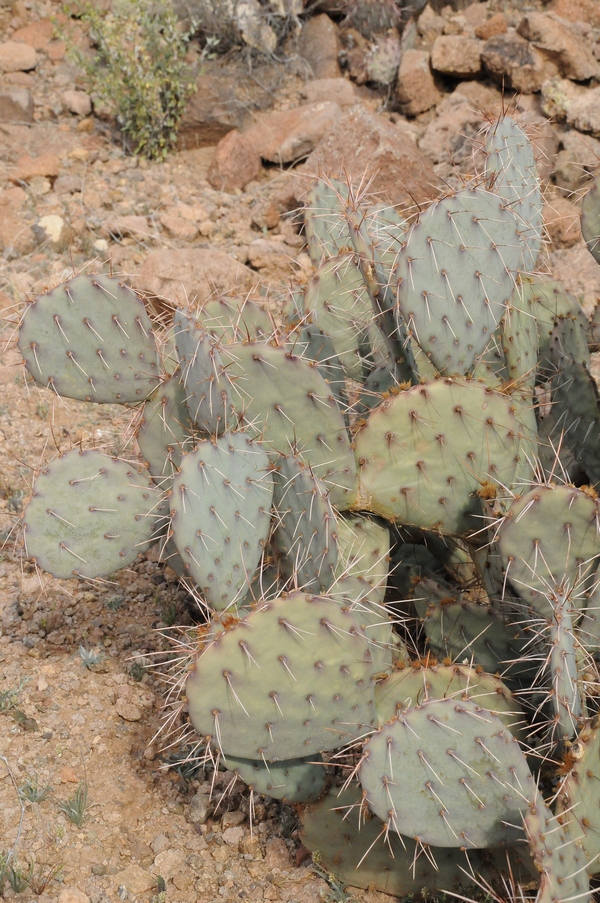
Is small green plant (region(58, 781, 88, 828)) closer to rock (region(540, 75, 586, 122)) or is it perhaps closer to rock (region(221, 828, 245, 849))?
rock (region(221, 828, 245, 849))

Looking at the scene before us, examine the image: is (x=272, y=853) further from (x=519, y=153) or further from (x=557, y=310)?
(x=519, y=153)

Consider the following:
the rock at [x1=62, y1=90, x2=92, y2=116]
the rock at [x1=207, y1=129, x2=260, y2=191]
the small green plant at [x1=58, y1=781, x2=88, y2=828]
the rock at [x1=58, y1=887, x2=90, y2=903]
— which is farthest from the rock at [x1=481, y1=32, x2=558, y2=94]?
the rock at [x1=58, y1=887, x2=90, y2=903]

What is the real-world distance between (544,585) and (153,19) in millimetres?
5940

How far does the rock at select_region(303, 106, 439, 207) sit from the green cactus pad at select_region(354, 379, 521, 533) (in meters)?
2.97

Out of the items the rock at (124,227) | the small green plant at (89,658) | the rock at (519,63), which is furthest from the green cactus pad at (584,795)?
the rock at (519,63)

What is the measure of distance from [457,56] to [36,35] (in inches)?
133

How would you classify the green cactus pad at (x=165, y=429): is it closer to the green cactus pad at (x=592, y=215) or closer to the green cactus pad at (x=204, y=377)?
the green cactus pad at (x=204, y=377)

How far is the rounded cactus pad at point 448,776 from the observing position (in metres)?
1.89

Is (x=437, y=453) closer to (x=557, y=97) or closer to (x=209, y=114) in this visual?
(x=557, y=97)

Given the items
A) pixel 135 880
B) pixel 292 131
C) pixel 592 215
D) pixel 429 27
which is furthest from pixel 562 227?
pixel 135 880

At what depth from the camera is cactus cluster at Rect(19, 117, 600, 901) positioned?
1951mm

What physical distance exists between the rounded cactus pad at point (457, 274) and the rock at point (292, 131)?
3.54m

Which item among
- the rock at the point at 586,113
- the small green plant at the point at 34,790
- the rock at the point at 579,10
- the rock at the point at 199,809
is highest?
the rock at the point at 579,10

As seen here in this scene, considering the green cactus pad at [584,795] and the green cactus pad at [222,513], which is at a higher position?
the green cactus pad at [222,513]
